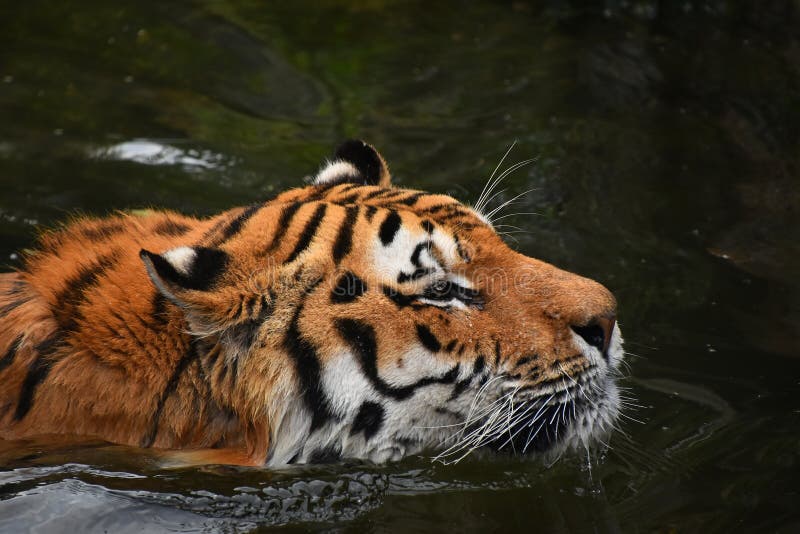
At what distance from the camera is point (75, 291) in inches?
137

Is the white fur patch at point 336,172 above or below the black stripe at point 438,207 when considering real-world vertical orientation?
above

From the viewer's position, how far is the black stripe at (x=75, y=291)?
3420 millimetres

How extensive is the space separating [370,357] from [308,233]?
19.3 inches

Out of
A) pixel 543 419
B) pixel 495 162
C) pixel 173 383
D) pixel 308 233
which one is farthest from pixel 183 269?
pixel 495 162

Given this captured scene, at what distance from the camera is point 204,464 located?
3.44 m

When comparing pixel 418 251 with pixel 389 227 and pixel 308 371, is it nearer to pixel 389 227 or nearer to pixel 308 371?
pixel 389 227

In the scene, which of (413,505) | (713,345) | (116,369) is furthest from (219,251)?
(713,345)

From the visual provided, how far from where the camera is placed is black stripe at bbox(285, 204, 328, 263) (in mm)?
3492

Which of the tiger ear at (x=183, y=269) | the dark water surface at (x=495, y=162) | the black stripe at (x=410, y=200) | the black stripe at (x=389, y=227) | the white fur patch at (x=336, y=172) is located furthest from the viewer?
the white fur patch at (x=336, y=172)

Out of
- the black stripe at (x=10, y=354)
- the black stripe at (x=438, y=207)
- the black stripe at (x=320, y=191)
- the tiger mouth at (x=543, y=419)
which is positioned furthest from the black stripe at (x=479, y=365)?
the black stripe at (x=10, y=354)

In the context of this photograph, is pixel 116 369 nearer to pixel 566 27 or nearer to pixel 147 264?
pixel 147 264

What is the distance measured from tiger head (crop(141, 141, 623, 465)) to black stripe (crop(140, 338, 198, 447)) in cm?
6

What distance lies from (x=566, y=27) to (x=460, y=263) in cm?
543

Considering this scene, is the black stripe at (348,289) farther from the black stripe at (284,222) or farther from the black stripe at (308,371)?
Result: the black stripe at (284,222)
